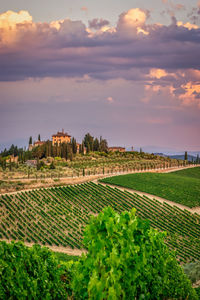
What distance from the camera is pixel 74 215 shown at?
5650cm

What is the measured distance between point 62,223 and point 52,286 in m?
41.3

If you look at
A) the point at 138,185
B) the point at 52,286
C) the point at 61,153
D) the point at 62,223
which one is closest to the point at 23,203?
the point at 62,223

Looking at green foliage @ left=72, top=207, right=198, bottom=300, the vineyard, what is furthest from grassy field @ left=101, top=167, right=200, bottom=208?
green foliage @ left=72, top=207, right=198, bottom=300

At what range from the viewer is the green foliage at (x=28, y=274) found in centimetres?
1098

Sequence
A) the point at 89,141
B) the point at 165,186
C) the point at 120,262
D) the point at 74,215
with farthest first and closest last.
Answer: the point at 89,141, the point at 165,186, the point at 74,215, the point at 120,262

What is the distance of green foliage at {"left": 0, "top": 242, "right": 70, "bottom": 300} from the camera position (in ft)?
36.0

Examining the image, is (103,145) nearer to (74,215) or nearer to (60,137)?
(60,137)

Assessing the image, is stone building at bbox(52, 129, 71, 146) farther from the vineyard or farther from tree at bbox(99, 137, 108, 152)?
the vineyard

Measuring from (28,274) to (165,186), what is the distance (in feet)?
217

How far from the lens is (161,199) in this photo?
66.4 m

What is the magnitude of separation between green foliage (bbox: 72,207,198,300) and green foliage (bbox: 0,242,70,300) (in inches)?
42.0

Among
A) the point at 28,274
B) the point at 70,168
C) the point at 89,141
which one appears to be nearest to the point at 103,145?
the point at 89,141

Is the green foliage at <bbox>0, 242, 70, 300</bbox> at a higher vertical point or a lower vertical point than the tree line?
lower

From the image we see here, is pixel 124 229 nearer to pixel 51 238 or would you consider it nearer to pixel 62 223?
pixel 51 238
